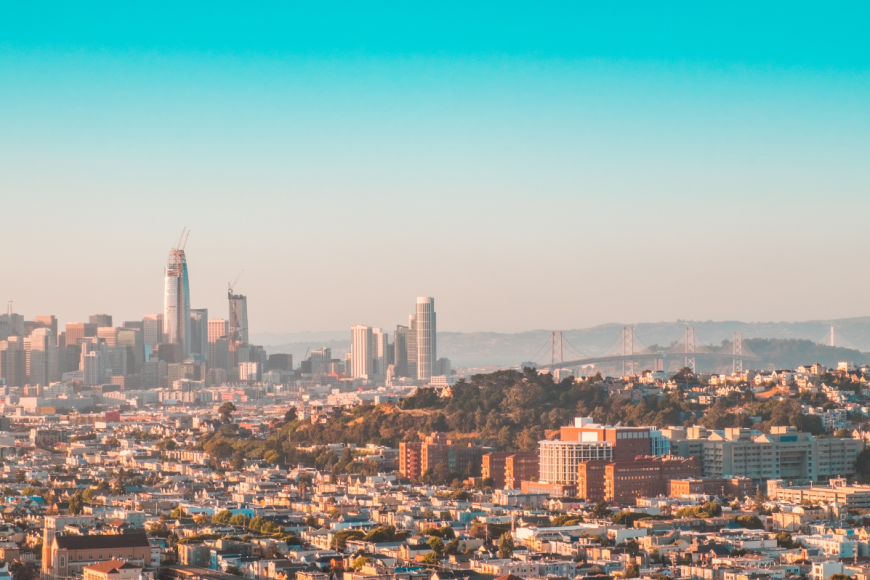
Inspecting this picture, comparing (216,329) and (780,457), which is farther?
(216,329)

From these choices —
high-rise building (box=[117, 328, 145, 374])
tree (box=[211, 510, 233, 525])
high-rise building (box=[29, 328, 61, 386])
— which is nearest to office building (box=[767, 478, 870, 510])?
tree (box=[211, 510, 233, 525])

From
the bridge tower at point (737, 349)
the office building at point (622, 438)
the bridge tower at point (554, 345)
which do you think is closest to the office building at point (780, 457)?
the office building at point (622, 438)

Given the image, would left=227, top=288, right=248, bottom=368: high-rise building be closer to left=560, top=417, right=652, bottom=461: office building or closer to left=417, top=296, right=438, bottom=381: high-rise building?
left=417, top=296, right=438, bottom=381: high-rise building

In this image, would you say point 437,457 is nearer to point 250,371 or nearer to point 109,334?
point 250,371

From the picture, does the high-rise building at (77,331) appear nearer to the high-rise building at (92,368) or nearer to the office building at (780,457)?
the high-rise building at (92,368)

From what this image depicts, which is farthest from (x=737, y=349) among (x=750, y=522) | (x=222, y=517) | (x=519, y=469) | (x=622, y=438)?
(x=222, y=517)

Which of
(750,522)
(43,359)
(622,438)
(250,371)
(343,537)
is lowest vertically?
(343,537)

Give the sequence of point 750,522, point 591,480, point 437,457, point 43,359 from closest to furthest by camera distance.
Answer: point 750,522 < point 591,480 < point 437,457 < point 43,359
